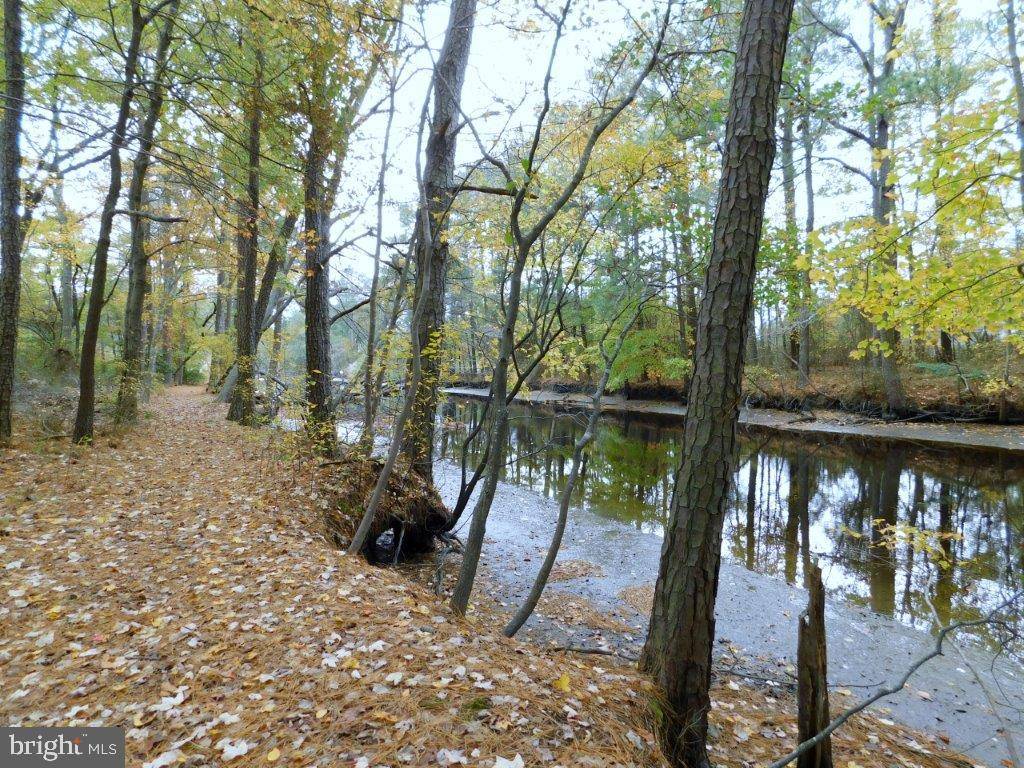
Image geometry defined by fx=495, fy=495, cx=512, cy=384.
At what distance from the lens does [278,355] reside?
13.5 meters

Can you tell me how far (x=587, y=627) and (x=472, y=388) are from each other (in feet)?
115

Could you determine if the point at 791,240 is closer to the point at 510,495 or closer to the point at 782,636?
the point at 782,636

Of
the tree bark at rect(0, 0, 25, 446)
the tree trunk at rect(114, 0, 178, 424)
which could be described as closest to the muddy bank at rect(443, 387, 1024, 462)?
the tree trunk at rect(114, 0, 178, 424)

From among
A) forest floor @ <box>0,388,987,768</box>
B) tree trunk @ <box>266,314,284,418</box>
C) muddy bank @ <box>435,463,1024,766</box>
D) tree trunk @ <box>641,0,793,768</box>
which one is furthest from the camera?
tree trunk @ <box>266,314,284,418</box>

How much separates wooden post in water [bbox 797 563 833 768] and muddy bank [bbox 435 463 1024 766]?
2.08ft

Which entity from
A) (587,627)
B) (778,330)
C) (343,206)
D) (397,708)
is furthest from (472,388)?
(397,708)

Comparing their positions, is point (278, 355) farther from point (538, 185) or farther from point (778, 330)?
point (778, 330)

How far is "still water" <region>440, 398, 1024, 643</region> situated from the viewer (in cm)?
590

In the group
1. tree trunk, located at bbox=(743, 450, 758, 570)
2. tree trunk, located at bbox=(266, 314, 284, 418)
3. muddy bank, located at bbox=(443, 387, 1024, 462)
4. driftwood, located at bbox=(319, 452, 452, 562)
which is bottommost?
tree trunk, located at bbox=(743, 450, 758, 570)

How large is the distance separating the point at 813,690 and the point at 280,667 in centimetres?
280

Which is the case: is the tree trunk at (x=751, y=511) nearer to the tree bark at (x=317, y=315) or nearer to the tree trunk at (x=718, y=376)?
the tree trunk at (x=718, y=376)

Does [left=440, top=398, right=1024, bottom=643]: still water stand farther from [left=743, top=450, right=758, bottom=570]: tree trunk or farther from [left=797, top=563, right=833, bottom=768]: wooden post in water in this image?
[left=797, top=563, right=833, bottom=768]: wooden post in water

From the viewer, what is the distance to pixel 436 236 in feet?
18.1

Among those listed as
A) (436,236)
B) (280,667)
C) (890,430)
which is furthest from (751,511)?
(890,430)
